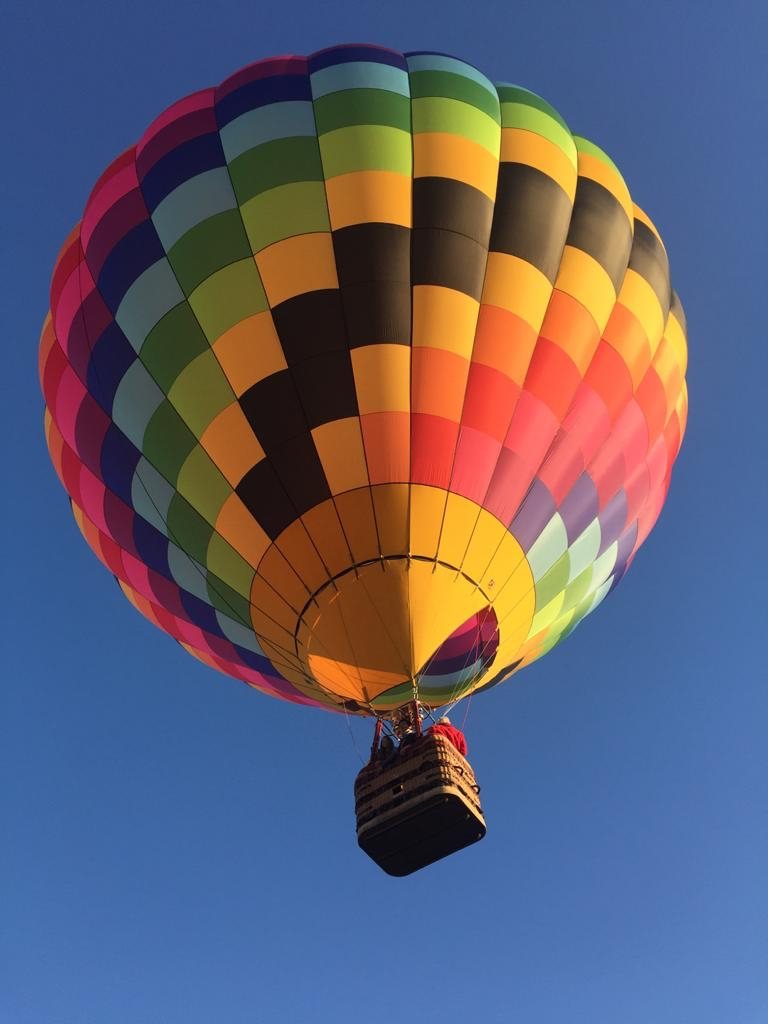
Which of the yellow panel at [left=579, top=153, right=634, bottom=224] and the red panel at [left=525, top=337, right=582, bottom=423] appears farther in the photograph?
the yellow panel at [left=579, top=153, right=634, bottom=224]

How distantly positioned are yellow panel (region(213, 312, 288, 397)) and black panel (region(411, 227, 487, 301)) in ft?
3.79

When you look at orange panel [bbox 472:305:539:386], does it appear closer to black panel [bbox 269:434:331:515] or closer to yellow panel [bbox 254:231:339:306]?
yellow panel [bbox 254:231:339:306]

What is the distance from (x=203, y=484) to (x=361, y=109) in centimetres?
323

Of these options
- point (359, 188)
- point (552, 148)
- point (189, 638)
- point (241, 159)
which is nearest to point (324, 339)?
point (359, 188)

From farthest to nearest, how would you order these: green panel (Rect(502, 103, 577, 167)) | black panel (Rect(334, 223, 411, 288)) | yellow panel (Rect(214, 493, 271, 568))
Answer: green panel (Rect(502, 103, 577, 167)), black panel (Rect(334, 223, 411, 288)), yellow panel (Rect(214, 493, 271, 568))

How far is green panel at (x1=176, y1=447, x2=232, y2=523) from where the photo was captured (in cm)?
794

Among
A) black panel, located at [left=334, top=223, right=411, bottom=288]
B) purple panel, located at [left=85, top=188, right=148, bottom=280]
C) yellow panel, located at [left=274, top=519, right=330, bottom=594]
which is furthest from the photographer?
purple panel, located at [left=85, top=188, right=148, bottom=280]

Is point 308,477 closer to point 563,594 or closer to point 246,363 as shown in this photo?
point 246,363

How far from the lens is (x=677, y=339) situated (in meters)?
9.65

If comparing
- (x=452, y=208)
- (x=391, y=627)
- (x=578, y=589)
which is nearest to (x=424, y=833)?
(x=391, y=627)

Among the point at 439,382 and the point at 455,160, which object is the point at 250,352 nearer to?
the point at 439,382

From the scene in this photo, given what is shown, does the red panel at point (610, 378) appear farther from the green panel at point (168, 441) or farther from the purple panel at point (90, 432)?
the purple panel at point (90, 432)

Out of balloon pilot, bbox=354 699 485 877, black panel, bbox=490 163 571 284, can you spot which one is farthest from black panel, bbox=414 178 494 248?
balloon pilot, bbox=354 699 485 877

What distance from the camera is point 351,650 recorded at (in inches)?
300
